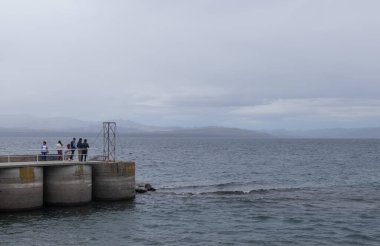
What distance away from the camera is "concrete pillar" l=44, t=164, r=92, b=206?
33.9m

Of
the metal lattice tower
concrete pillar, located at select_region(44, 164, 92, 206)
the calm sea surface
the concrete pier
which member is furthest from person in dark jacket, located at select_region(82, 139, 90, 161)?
the calm sea surface

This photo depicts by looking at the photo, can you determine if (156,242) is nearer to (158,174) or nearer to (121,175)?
(121,175)

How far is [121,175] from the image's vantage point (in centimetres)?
3653

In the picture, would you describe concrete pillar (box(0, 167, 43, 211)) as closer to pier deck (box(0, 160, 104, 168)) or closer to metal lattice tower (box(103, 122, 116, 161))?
pier deck (box(0, 160, 104, 168))

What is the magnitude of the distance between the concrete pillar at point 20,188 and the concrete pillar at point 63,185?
4.20ft

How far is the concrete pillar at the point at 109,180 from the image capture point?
36.2 metres

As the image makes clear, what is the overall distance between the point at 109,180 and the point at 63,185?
3703 mm

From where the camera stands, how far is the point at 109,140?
38156 millimetres

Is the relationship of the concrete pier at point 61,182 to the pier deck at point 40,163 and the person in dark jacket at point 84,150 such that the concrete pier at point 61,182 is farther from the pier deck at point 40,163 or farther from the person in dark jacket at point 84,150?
the person in dark jacket at point 84,150

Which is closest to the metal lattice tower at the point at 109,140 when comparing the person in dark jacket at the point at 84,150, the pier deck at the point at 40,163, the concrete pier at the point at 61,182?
the person in dark jacket at the point at 84,150

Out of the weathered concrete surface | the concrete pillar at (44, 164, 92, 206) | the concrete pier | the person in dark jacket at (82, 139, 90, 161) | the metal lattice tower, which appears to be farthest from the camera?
the metal lattice tower

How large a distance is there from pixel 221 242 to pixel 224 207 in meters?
9.99

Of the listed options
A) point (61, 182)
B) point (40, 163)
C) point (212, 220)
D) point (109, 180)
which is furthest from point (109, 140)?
point (212, 220)

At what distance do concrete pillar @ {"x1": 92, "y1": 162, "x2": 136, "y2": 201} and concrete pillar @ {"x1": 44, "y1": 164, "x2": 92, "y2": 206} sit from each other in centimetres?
191
